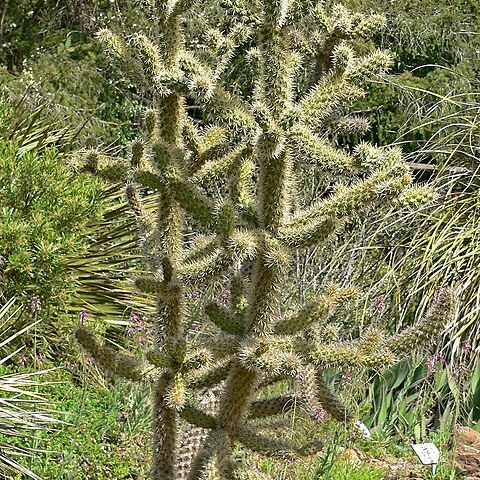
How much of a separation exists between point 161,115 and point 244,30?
0.37 meters

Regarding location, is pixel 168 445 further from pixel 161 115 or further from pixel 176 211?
pixel 161 115

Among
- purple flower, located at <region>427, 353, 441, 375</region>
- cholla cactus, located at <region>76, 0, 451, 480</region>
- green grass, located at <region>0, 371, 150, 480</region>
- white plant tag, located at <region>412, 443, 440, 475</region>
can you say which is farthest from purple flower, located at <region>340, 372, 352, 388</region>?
cholla cactus, located at <region>76, 0, 451, 480</region>

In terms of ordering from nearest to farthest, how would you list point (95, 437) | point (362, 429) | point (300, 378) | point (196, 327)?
1. point (300, 378)
2. point (95, 437)
3. point (362, 429)
4. point (196, 327)

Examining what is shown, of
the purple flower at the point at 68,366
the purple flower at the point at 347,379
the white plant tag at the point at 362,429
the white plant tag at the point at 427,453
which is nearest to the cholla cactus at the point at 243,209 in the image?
the white plant tag at the point at 427,453

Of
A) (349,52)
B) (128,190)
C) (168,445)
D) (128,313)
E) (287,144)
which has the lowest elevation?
(128,313)

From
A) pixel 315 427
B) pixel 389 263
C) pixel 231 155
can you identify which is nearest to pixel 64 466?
pixel 315 427

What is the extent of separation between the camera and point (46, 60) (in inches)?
420

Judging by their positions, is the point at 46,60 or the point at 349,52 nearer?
the point at 349,52

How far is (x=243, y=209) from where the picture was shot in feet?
9.42

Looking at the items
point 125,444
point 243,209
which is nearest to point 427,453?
point 125,444

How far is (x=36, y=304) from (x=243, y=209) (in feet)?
9.56

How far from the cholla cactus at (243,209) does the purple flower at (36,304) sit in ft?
8.12

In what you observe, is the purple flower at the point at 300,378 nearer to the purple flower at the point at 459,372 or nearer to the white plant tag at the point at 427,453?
the white plant tag at the point at 427,453

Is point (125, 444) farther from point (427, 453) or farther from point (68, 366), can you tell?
point (427, 453)
